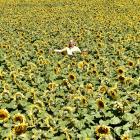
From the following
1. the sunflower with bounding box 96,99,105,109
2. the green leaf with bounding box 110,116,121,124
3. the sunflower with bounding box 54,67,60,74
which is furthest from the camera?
the sunflower with bounding box 54,67,60,74

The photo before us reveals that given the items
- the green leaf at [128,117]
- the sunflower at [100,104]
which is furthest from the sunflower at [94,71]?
the green leaf at [128,117]

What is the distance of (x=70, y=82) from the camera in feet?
35.6

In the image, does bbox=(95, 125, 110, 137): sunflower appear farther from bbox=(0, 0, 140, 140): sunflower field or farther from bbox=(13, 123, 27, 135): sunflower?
bbox=(13, 123, 27, 135): sunflower

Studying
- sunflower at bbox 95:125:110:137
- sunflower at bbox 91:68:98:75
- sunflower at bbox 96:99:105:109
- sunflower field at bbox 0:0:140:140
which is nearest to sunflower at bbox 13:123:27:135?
sunflower field at bbox 0:0:140:140

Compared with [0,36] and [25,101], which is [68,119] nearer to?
[25,101]

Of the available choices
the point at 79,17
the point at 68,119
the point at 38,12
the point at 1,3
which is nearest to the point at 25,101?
the point at 68,119

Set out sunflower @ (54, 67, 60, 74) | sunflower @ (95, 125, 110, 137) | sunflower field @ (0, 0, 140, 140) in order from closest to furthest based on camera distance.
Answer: sunflower @ (95, 125, 110, 137)
sunflower field @ (0, 0, 140, 140)
sunflower @ (54, 67, 60, 74)

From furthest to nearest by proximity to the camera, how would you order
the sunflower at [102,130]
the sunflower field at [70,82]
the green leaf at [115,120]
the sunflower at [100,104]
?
the sunflower at [100,104] < the green leaf at [115,120] < the sunflower field at [70,82] < the sunflower at [102,130]

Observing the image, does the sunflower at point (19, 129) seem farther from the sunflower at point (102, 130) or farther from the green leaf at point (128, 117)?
the green leaf at point (128, 117)

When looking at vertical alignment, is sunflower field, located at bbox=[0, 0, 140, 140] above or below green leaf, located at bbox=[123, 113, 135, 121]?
above

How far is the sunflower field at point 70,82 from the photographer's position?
766 cm

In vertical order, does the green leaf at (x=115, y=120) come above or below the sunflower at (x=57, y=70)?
below

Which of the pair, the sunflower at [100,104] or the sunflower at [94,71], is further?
the sunflower at [94,71]

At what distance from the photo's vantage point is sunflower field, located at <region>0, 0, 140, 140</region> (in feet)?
25.1
